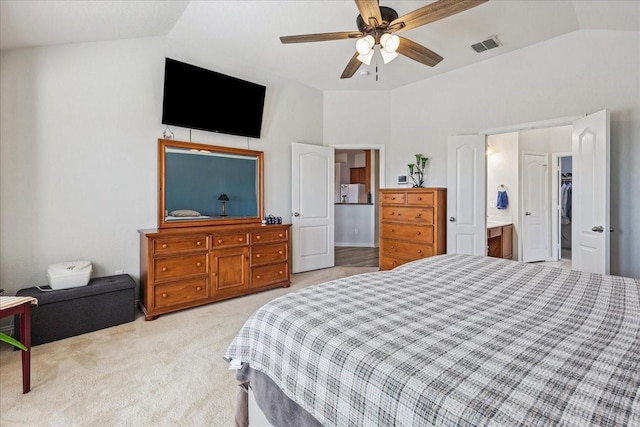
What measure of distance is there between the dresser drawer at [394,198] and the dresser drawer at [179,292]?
9.16 ft

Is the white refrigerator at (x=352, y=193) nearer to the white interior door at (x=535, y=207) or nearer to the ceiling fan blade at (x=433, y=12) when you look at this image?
the white interior door at (x=535, y=207)

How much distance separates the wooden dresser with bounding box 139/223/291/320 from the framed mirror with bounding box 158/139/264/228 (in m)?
0.33

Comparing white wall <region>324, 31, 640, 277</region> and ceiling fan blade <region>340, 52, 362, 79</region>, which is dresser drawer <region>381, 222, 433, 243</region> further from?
ceiling fan blade <region>340, 52, 362, 79</region>

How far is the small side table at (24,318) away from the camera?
1883 millimetres

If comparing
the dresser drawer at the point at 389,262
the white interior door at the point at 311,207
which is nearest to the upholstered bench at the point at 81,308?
the white interior door at the point at 311,207

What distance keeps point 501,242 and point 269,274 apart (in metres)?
4.04

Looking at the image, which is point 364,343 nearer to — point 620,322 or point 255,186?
point 620,322

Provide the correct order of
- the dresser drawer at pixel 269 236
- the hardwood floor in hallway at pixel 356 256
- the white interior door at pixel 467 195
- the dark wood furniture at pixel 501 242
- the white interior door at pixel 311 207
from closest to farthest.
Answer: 1. the dresser drawer at pixel 269 236
2. the white interior door at pixel 467 195
3. the white interior door at pixel 311 207
4. the dark wood furniture at pixel 501 242
5. the hardwood floor in hallway at pixel 356 256

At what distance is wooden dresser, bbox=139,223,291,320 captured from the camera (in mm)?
3035

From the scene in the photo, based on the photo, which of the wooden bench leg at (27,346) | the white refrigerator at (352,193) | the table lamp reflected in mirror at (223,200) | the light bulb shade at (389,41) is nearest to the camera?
the wooden bench leg at (27,346)

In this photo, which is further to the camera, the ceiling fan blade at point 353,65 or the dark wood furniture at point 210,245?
the dark wood furniture at point 210,245

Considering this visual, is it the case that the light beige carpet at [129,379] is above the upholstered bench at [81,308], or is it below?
below

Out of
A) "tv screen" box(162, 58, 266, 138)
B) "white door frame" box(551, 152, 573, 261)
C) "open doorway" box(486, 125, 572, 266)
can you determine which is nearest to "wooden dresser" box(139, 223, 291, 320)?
"tv screen" box(162, 58, 266, 138)

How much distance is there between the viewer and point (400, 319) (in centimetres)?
119
